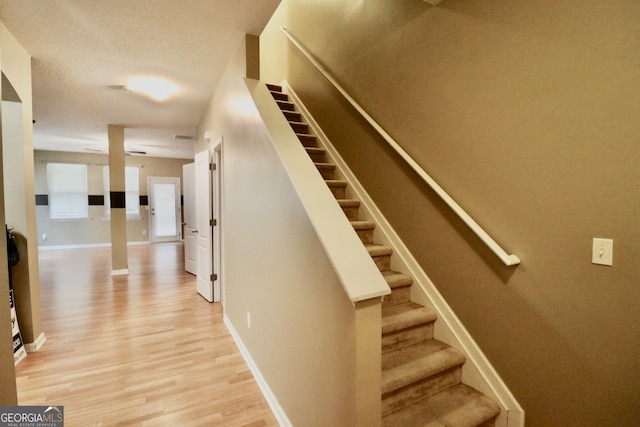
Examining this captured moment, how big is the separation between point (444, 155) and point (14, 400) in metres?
2.91

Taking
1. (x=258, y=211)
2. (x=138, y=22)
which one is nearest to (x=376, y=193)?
(x=258, y=211)

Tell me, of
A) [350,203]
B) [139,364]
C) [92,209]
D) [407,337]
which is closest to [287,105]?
[350,203]

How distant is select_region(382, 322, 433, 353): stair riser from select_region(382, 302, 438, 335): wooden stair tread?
41 mm

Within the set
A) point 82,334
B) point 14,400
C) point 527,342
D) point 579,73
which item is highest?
point 579,73

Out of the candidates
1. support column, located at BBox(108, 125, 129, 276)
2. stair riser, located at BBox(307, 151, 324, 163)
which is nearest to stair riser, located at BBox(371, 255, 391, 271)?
stair riser, located at BBox(307, 151, 324, 163)

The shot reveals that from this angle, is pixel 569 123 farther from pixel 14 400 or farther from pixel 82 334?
pixel 82 334

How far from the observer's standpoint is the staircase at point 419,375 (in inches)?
58.6

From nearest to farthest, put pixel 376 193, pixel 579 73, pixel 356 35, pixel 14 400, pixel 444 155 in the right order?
pixel 579 73 → pixel 14 400 → pixel 444 155 → pixel 376 193 → pixel 356 35

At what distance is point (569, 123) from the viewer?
52.2 inches

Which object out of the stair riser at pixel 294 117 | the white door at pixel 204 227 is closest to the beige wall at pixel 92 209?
Answer: the white door at pixel 204 227

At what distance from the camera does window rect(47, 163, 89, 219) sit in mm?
7750

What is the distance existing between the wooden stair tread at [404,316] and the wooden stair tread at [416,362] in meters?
0.15

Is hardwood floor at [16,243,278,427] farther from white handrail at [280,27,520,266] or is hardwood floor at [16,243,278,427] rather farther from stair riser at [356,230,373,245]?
white handrail at [280,27,520,266]

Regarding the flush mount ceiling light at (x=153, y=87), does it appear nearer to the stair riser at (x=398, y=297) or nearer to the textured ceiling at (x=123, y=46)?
the textured ceiling at (x=123, y=46)
